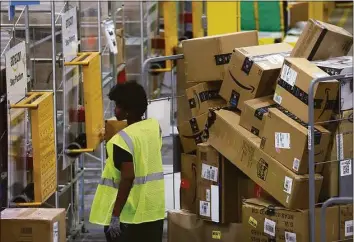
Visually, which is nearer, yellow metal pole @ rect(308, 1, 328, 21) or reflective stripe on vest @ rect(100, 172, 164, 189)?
reflective stripe on vest @ rect(100, 172, 164, 189)

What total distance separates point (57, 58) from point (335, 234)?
279cm

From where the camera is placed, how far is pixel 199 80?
289 inches

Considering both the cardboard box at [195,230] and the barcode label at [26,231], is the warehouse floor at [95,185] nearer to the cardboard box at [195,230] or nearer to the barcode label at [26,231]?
the cardboard box at [195,230]

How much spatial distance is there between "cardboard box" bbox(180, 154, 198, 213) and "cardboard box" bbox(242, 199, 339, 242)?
2.96 feet

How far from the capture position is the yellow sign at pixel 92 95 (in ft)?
26.3

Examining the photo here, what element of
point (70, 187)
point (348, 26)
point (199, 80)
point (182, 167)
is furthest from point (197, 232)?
point (348, 26)

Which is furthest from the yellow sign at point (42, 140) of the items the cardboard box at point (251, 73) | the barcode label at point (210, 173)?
the cardboard box at point (251, 73)

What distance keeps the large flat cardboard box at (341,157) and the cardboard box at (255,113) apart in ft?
1.81

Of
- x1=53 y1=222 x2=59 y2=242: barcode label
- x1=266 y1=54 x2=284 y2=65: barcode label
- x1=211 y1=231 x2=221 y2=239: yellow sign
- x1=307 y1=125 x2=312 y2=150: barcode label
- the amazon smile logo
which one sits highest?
x1=266 y1=54 x2=284 y2=65: barcode label

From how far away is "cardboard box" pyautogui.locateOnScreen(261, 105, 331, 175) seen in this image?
20.1 ft

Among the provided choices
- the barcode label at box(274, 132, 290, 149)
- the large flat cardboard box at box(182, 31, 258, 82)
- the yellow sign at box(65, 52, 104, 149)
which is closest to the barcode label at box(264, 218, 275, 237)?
the barcode label at box(274, 132, 290, 149)

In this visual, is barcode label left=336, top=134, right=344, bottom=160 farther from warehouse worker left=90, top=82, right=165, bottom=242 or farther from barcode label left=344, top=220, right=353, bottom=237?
warehouse worker left=90, top=82, right=165, bottom=242

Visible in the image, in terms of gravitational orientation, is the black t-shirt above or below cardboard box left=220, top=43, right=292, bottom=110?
below

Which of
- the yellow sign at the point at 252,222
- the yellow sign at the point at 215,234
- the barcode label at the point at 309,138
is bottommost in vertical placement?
the yellow sign at the point at 215,234
